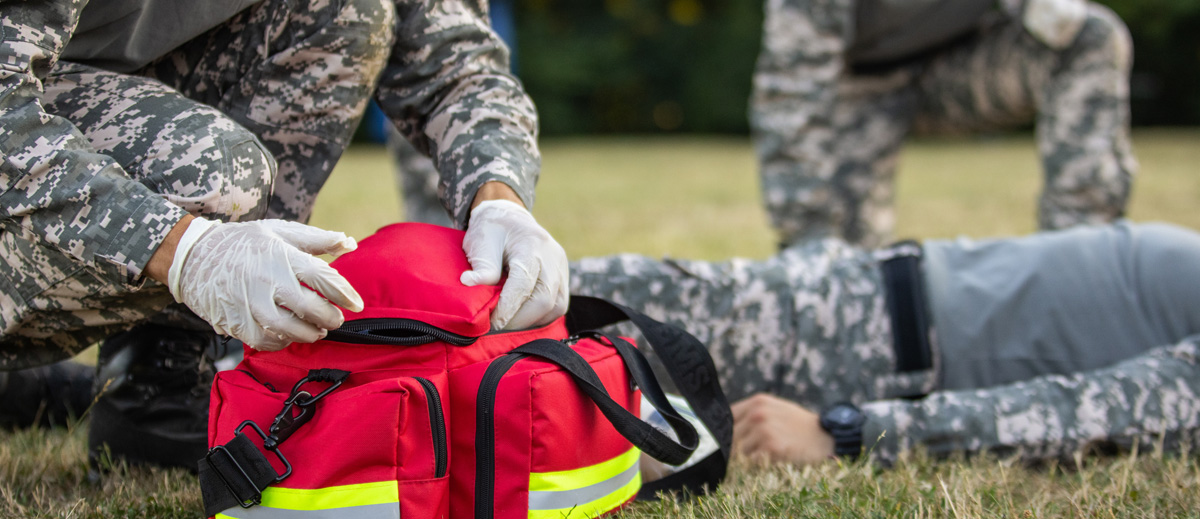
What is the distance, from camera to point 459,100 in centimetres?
166

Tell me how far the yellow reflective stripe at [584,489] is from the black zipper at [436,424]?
0.39 ft

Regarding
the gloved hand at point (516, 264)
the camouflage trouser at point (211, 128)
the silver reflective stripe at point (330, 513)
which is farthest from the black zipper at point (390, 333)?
the camouflage trouser at point (211, 128)

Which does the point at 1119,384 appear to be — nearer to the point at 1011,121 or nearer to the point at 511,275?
the point at 511,275

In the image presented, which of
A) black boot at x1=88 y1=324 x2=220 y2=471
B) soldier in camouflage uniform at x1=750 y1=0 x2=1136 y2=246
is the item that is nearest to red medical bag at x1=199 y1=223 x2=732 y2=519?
black boot at x1=88 y1=324 x2=220 y2=471

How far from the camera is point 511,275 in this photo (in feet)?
4.22

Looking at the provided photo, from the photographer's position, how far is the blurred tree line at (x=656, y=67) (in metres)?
15.8

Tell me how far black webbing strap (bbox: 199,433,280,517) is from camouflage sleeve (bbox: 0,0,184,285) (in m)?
0.27

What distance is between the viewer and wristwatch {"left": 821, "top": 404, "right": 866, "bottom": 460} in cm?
163

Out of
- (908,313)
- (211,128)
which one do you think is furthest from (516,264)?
(908,313)

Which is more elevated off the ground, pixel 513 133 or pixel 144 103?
pixel 144 103

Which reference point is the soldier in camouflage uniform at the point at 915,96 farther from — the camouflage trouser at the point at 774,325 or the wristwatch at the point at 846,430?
the wristwatch at the point at 846,430

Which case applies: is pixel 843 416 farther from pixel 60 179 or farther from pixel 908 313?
pixel 60 179

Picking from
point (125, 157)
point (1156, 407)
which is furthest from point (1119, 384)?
point (125, 157)

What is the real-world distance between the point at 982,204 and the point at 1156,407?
15.4 feet
